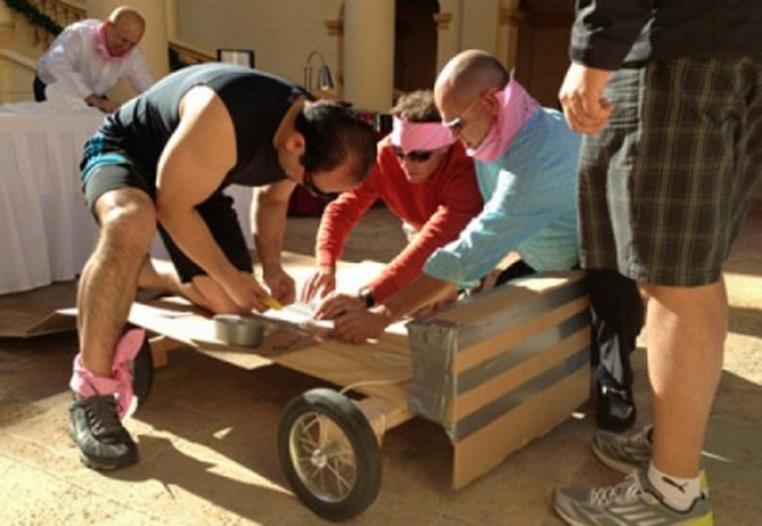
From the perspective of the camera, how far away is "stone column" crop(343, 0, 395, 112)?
8.74 m

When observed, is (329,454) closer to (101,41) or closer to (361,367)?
(361,367)

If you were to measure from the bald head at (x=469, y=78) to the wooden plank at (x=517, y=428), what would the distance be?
83cm

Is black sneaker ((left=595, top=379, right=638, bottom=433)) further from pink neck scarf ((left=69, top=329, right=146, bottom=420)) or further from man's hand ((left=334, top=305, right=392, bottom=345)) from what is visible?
pink neck scarf ((left=69, top=329, right=146, bottom=420))

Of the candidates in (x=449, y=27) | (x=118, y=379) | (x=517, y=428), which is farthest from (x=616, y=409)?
(x=449, y=27)

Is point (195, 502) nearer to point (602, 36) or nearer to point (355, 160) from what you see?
point (355, 160)

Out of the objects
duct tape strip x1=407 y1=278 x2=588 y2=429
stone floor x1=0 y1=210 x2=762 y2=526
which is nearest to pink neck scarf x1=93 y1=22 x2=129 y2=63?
stone floor x1=0 y1=210 x2=762 y2=526

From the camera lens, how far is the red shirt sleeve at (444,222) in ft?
7.39

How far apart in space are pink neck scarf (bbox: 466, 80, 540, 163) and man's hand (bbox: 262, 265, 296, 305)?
0.79 metres

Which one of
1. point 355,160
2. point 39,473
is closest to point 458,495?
point 355,160

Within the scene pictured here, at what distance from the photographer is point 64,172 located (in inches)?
151

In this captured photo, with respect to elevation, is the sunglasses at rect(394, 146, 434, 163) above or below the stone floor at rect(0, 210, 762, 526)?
above

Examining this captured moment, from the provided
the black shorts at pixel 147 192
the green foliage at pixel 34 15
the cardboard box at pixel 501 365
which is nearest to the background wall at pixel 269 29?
the green foliage at pixel 34 15

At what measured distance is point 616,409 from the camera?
6.72ft

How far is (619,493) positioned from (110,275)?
4.34 feet
